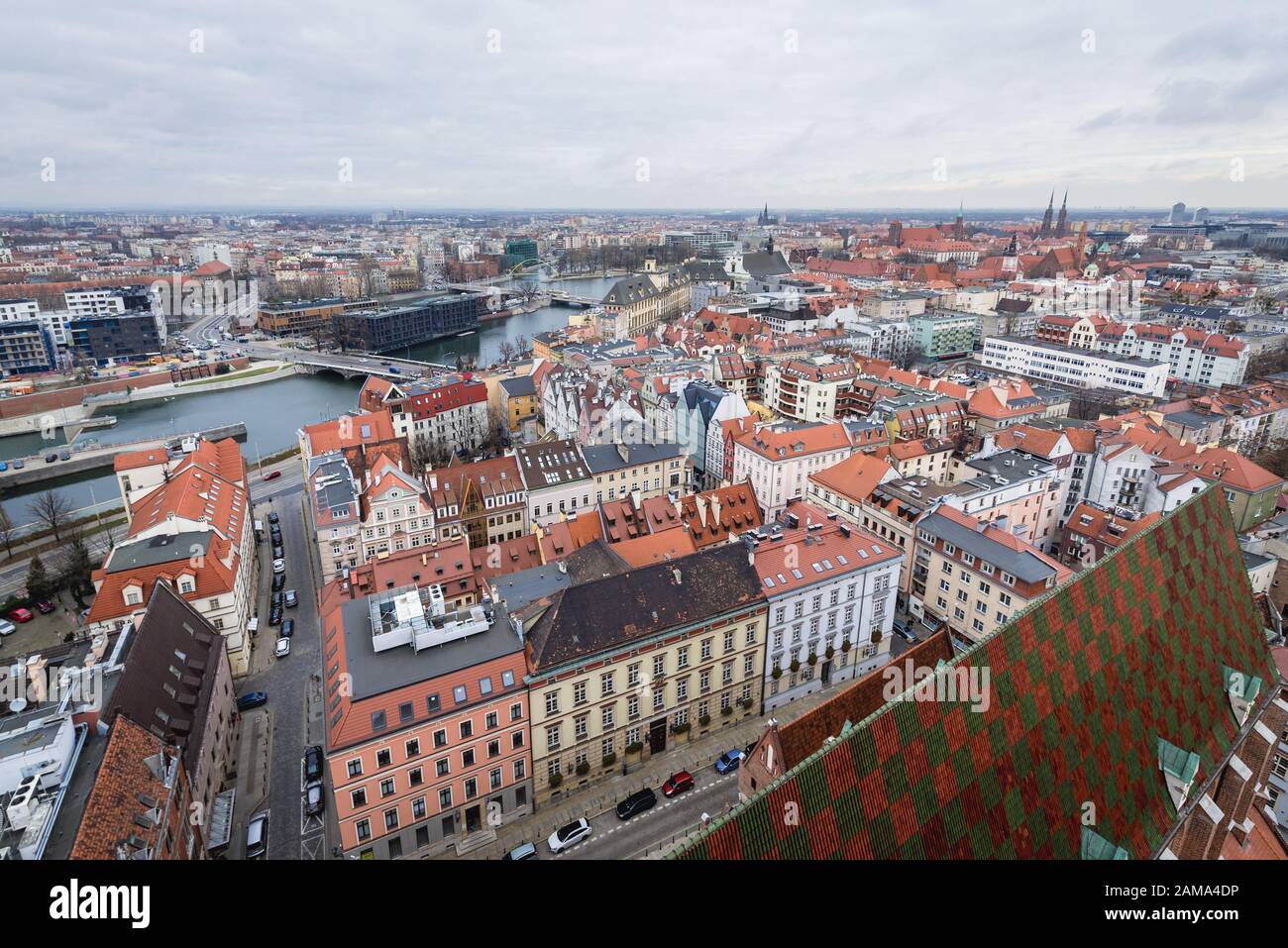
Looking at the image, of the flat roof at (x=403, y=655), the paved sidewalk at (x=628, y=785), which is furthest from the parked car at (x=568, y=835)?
the flat roof at (x=403, y=655)

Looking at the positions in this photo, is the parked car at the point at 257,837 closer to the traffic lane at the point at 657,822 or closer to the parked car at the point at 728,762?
the traffic lane at the point at 657,822

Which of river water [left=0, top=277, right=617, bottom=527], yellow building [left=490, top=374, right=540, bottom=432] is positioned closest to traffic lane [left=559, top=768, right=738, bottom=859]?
yellow building [left=490, top=374, right=540, bottom=432]

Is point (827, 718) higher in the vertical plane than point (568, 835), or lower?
higher

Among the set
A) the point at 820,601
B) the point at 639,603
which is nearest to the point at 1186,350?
the point at 820,601

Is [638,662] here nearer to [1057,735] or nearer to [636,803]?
[636,803]
